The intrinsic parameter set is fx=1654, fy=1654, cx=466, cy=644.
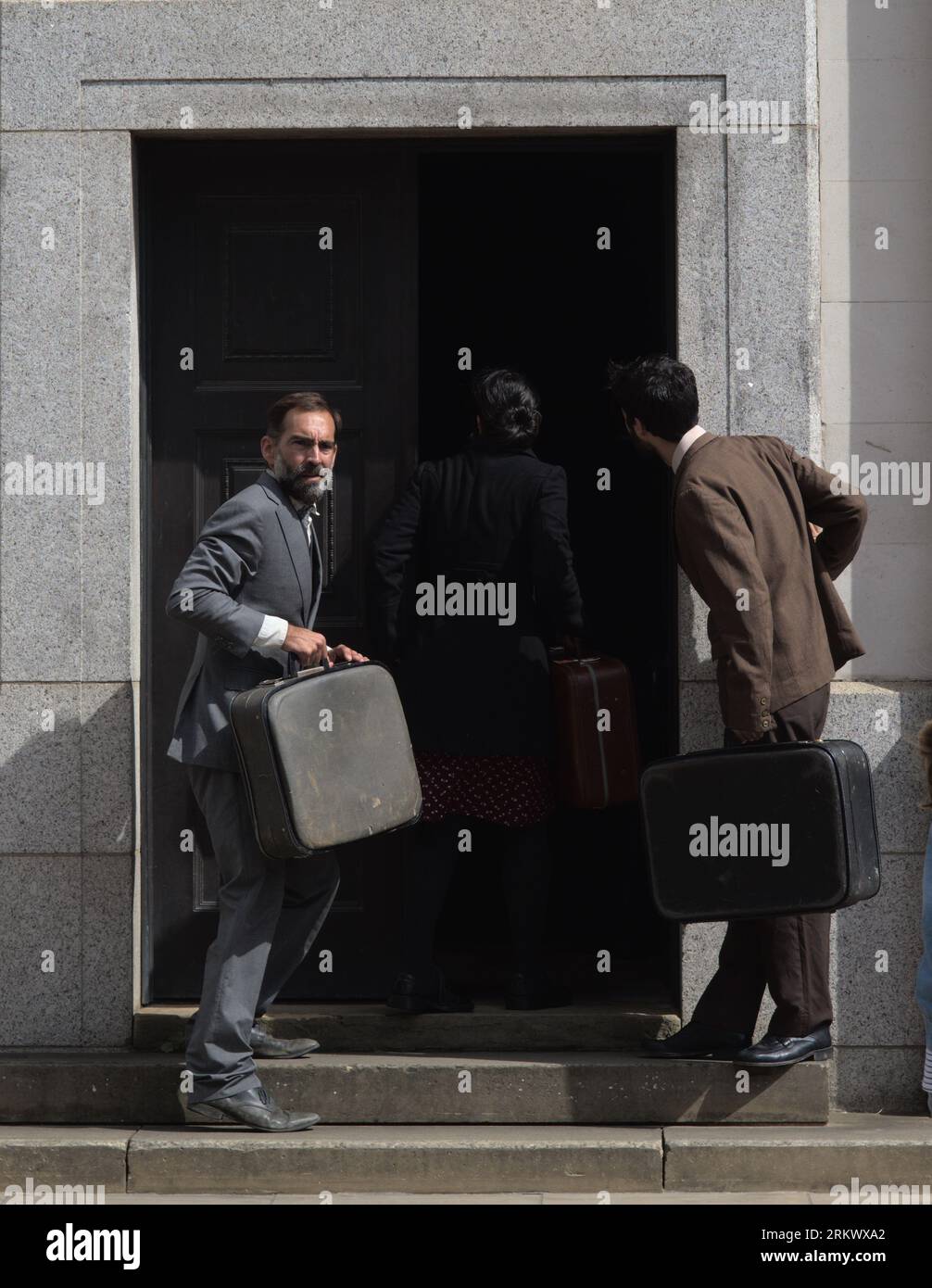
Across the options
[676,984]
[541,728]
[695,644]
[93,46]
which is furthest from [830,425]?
[93,46]

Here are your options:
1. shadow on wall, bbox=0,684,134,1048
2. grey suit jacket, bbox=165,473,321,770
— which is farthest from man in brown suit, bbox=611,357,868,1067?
shadow on wall, bbox=0,684,134,1048

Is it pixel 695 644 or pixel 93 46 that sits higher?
pixel 93 46

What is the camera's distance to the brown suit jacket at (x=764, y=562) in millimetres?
5031

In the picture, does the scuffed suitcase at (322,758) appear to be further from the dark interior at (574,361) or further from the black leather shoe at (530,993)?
the dark interior at (574,361)

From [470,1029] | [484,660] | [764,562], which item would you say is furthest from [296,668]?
[764,562]

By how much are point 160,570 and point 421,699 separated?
43.7 inches

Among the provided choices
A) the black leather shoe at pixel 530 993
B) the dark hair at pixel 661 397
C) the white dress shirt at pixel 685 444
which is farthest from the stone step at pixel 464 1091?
the dark hair at pixel 661 397

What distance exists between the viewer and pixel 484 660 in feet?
18.7

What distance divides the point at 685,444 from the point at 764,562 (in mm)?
485

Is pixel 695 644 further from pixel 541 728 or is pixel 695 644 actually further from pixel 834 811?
pixel 834 811

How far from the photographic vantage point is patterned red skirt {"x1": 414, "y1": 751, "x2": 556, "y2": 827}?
5.70m

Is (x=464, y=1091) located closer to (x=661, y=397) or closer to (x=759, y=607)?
(x=759, y=607)

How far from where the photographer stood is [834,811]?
16.2ft

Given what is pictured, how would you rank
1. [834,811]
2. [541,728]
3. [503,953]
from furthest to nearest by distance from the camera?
[503,953] < [541,728] < [834,811]
